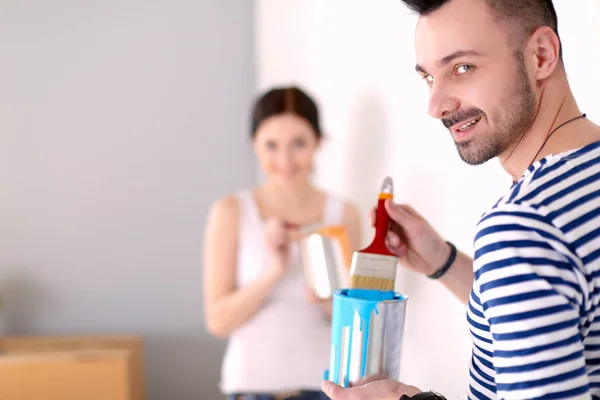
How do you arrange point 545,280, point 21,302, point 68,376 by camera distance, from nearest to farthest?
point 545,280 < point 68,376 < point 21,302

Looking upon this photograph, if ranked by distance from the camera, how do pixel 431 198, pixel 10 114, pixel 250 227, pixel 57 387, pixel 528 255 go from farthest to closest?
1. pixel 10 114
2. pixel 57 387
3. pixel 250 227
4. pixel 431 198
5. pixel 528 255

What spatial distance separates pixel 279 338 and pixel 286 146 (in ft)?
1.26

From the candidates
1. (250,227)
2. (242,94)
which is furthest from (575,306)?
(242,94)

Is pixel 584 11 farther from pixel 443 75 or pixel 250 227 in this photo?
pixel 250 227

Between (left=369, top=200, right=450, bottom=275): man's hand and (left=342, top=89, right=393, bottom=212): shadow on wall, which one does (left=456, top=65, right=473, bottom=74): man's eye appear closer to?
(left=369, top=200, right=450, bottom=275): man's hand

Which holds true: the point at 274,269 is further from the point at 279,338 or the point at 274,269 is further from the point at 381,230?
the point at 381,230

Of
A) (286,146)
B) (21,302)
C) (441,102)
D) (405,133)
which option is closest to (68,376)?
(21,302)

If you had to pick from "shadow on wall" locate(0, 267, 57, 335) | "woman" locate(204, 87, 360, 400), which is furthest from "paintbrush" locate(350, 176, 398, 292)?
"shadow on wall" locate(0, 267, 57, 335)

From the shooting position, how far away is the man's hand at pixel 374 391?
554mm

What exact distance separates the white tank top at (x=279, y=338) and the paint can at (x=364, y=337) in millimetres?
537

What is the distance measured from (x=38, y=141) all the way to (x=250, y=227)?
3.56ft

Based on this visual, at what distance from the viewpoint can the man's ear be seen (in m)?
0.52

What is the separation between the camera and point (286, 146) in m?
1.24

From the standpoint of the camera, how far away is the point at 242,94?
2.05m
